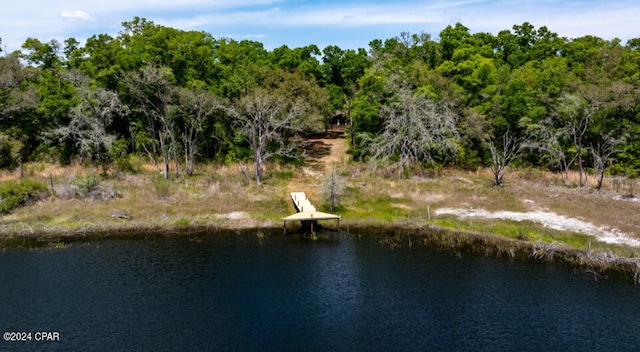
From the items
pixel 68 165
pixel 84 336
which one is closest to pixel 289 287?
pixel 84 336

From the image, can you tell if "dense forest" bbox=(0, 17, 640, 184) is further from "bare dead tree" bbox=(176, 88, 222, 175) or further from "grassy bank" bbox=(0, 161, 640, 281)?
"grassy bank" bbox=(0, 161, 640, 281)

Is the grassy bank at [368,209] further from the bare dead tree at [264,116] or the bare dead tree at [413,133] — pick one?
the bare dead tree at [264,116]

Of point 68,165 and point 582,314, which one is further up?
point 68,165

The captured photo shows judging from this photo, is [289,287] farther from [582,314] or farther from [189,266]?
[582,314]

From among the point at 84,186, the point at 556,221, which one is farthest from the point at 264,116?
the point at 556,221

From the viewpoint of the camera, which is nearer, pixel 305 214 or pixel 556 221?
pixel 556 221

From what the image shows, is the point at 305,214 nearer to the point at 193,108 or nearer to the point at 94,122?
the point at 193,108

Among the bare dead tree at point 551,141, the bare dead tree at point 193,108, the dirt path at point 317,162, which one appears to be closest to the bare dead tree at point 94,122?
the bare dead tree at point 193,108
